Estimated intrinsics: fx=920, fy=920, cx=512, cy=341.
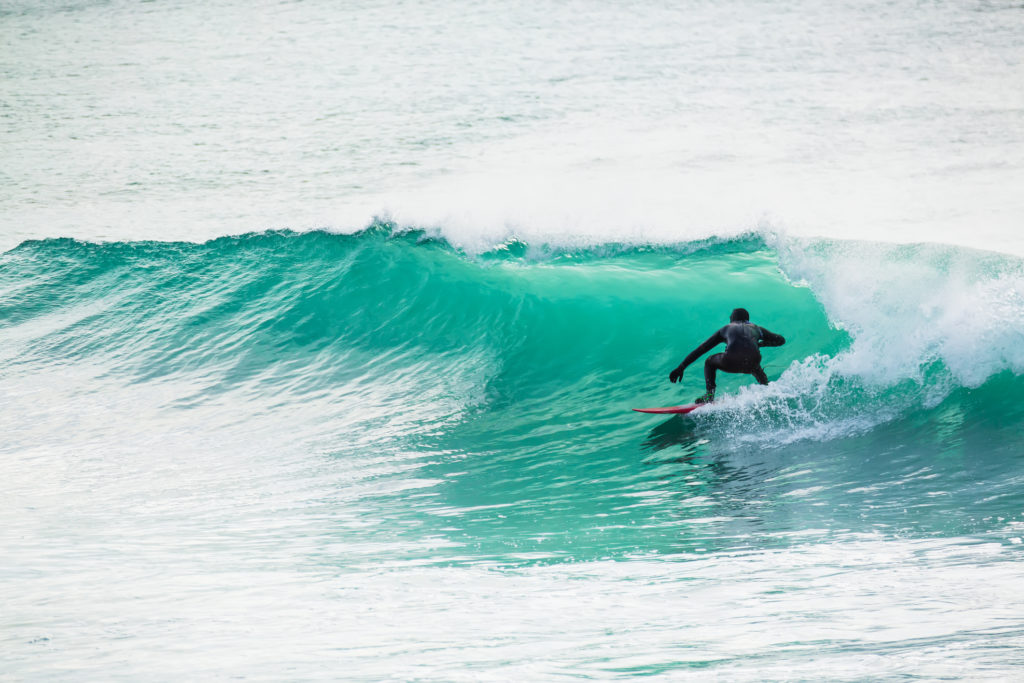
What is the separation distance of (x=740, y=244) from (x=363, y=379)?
15.1ft

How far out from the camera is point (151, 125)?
2403cm

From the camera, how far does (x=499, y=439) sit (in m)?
7.23

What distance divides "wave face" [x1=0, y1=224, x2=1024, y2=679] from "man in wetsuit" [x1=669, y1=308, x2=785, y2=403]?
358mm

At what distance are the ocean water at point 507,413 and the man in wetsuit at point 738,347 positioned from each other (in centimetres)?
36

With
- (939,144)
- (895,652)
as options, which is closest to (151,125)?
(939,144)

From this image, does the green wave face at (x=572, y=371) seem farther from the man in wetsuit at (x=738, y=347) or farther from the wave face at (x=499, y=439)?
the man in wetsuit at (x=738, y=347)

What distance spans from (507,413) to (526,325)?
1.69m

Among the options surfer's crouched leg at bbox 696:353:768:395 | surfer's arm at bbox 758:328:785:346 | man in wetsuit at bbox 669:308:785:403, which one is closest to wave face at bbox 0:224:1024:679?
surfer's crouched leg at bbox 696:353:768:395

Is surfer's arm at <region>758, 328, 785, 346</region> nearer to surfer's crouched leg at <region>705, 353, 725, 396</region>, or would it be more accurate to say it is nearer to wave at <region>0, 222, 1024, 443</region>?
surfer's crouched leg at <region>705, 353, 725, 396</region>

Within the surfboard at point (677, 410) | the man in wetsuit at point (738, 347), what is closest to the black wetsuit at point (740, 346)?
the man in wetsuit at point (738, 347)

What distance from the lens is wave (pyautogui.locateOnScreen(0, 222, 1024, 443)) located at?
23.1ft

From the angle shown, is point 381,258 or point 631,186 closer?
point 381,258

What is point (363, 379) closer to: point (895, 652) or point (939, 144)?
point (895, 652)

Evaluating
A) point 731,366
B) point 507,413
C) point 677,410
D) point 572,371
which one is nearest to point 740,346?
point 731,366
